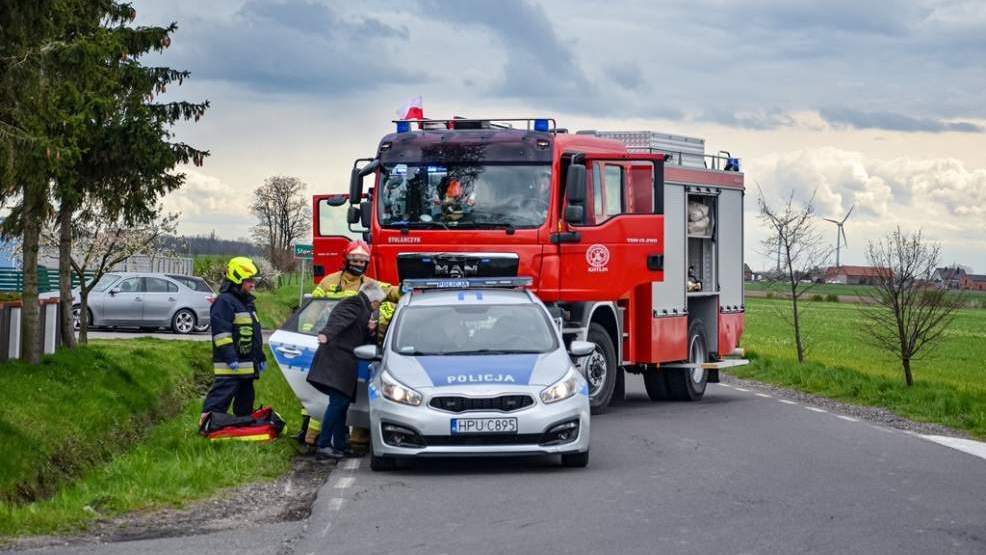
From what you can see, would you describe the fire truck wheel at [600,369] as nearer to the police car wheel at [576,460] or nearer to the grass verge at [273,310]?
the police car wheel at [576,460]

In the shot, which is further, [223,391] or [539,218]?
[539,218]

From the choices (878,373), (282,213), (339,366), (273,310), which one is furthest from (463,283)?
(282,213)

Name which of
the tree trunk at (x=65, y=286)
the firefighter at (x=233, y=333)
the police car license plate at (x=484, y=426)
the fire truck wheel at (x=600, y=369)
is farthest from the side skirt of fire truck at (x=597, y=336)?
the tree trunk at (x=65, y=286)

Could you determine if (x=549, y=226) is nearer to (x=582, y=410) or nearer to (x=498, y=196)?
(x=498, y=196)

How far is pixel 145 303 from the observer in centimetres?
3603

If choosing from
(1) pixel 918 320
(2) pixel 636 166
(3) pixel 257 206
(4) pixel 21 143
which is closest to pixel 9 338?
(4) pixel 21 143

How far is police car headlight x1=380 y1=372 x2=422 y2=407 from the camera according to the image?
12.0 meters

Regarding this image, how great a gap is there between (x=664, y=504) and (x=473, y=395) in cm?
227

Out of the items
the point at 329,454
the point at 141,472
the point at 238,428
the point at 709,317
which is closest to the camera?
the point at 141,472

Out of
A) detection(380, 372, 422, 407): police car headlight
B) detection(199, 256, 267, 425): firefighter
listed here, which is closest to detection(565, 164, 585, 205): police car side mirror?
detection(199, 256, 267, 425): firefighter

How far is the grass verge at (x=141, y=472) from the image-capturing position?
987 cm

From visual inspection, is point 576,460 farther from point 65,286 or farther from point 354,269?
point 65,286

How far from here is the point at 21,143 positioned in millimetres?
14508

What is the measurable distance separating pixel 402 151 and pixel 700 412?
5105 millimetres
